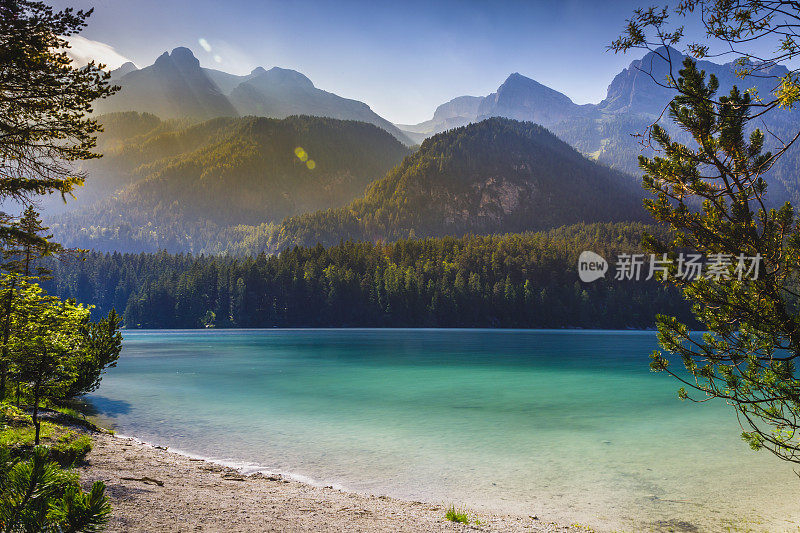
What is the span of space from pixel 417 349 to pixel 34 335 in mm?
67028

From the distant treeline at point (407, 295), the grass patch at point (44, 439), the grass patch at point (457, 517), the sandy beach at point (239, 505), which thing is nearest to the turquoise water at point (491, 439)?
the sandy beach at point (239, 505)

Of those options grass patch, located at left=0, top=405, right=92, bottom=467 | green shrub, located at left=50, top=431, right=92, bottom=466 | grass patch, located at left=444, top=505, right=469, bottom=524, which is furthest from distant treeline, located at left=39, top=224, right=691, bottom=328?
grass patch, located at left=444, top=505, right=469, bottom=524

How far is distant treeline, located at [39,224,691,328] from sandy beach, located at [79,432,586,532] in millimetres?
134939

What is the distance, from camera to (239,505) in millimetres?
10766

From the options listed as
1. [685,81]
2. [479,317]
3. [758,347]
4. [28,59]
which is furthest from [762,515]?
[479,317]

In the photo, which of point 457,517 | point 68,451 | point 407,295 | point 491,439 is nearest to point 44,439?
point 68,451

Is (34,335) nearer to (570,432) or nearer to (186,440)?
(186,440)

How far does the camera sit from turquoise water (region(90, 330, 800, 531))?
13.9m

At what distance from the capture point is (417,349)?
7706 centimetres

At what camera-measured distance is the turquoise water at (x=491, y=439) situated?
13883 millimetres

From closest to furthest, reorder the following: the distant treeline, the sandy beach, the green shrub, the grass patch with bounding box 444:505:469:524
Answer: the sandy beach → the grass patch with bounding box 444:505:469:524 → the green shrub → the distant treeline

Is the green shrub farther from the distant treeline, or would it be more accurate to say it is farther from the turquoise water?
the distant treeline

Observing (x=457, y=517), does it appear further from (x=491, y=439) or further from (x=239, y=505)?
(x=491, y=439)

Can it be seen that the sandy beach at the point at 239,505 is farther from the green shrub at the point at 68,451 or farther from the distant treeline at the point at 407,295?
the distant treeline at the point at 407,295
